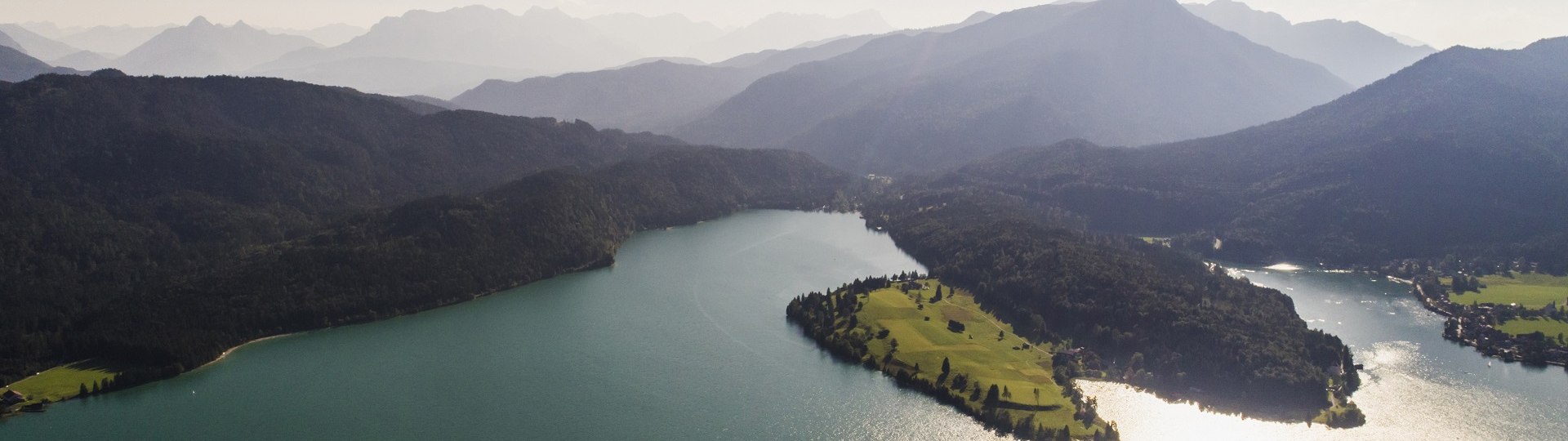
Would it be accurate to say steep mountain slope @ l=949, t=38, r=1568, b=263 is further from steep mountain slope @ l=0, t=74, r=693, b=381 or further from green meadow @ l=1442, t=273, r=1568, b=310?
steep mountain slope @ l=0, t=74, r=693, b=381

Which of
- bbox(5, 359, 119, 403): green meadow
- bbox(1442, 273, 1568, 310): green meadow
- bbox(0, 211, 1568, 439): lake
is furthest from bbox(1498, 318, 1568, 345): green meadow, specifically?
bbox(5, 359, 119, 403): green meadow

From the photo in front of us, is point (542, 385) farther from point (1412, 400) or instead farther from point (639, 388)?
point (1412, 400)

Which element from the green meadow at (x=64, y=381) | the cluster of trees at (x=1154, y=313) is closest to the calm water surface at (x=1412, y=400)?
the cluster of trees at (x=1154, y=313)

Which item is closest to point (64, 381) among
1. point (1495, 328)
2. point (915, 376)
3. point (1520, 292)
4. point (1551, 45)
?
point (915, 376)

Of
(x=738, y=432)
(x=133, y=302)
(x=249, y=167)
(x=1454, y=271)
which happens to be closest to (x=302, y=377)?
(x=133, y=302)

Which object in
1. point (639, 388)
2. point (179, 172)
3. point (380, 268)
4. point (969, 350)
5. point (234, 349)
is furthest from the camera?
point (179, 172)

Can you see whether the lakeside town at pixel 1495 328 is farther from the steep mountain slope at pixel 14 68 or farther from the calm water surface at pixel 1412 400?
the steep mountain slope at pixel 14 68

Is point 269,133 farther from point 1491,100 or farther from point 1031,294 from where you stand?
point 1491,100
